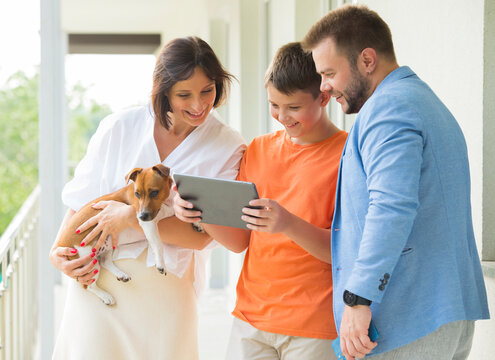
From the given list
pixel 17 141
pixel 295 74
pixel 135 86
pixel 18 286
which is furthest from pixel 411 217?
pixel 17 141

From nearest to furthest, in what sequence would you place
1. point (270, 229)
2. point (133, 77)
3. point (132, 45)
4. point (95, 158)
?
point (270, 229)
point (95, 158)
point (133, 77)
point (132, 45)

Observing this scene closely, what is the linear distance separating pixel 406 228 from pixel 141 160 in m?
0.91

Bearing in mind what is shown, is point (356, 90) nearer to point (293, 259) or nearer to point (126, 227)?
point (293, 259)

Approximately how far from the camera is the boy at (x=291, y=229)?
4.52ft

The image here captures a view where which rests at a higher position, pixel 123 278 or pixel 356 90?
pixel 356 90

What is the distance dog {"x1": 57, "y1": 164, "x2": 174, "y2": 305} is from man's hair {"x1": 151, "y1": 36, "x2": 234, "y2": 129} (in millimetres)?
235

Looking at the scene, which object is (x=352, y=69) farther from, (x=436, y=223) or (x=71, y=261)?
(x=71, y=261)

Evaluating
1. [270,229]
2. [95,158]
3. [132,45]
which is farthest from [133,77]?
[270,229]

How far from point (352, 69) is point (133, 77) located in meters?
7.61

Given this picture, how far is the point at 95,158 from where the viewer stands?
5.61 feet

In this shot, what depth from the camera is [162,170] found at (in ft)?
5.13

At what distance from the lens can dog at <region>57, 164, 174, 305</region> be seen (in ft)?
5.07

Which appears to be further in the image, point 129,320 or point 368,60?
point 129,320

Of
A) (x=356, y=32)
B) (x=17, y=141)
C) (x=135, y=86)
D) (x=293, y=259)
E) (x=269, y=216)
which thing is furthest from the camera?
(x=17, y=141)
